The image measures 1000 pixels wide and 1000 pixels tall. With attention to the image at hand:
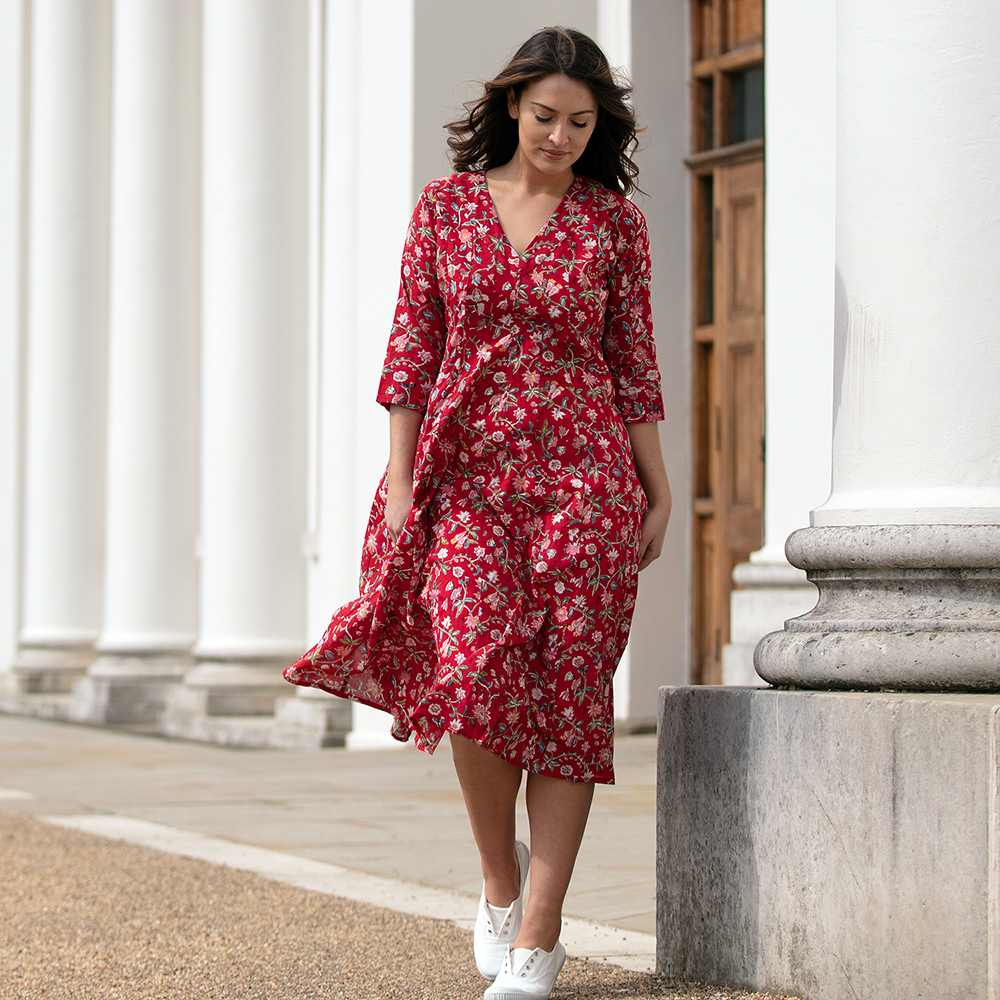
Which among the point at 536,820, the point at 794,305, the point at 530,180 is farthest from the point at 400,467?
the point at 794,305

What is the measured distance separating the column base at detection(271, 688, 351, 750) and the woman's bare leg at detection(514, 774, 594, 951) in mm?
6381

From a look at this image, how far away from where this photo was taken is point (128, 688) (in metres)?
12.4

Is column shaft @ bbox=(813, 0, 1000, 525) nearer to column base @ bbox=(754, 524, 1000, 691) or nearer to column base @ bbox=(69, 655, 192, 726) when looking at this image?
column base @ bbox=(754, 524, 1000, 691)

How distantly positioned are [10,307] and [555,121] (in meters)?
14.0

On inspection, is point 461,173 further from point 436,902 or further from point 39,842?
point 39,842

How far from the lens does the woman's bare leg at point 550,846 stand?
307cm

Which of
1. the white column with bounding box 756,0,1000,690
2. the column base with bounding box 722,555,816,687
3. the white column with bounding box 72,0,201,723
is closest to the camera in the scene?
the white column with bounding box 756,0,1000,690

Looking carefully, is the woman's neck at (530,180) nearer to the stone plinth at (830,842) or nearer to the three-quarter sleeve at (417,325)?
the three-quarter sleeve at (417,325)

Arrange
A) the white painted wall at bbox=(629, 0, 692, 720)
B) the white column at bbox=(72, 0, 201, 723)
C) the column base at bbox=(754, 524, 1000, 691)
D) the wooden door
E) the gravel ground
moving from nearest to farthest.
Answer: the column base at bbox=(754, 524, 1000, 691) → the gravel ground → the wooden door → the white painted wall at bbox=(629, 0, 692, 720) → the white column at bbox=(72, 0, 201, 723)

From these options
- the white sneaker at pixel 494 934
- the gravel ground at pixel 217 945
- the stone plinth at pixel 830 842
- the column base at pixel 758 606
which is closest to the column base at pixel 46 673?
the column base at pixel 758 606

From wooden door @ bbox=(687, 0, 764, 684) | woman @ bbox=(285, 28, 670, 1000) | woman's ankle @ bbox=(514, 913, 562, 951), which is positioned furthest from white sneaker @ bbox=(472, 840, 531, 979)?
wooden door @ bbox=(687, 0, 764, 684)

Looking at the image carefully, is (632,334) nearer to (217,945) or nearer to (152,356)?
(217,945)

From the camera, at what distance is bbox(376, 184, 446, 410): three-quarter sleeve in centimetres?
322

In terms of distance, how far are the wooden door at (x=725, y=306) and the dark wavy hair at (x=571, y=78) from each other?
5.54 meters
